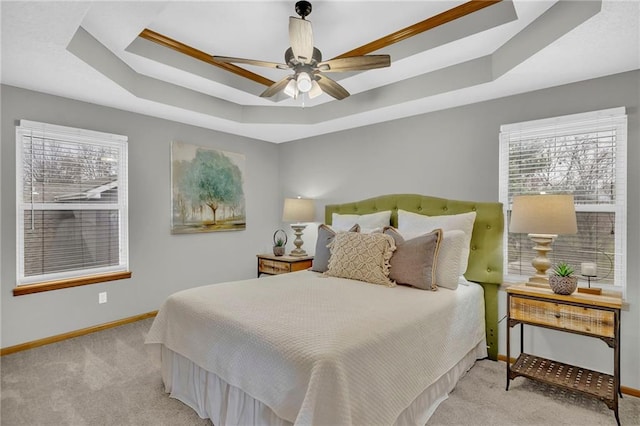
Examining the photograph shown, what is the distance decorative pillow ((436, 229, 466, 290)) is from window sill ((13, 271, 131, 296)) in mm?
3140

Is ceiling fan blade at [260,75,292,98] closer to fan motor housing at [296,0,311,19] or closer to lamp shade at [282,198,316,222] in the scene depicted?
fan motor housing at [296,0,311,19]

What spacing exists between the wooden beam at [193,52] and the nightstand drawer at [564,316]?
300 centimetres

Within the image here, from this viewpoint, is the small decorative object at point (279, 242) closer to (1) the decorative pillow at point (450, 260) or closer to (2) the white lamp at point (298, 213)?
(2) the white lamp at point (298, 213)

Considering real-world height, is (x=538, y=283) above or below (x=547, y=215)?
below

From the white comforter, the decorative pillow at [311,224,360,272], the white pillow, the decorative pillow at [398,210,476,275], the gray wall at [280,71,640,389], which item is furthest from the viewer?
the white pillow

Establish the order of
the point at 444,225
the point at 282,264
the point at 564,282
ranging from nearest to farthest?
the point at 564,282
the point at 444,225
the point at 282,264

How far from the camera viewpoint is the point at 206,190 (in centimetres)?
425

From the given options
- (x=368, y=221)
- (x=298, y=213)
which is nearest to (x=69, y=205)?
(x=298, y=213)

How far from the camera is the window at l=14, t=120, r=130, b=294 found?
2.98m

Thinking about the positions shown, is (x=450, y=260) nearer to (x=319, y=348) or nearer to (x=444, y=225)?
(x=444, y=225)

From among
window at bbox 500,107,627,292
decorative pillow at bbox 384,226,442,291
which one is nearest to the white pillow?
decorative pillow at bbox 384,226,442,291

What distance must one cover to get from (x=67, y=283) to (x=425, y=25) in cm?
382

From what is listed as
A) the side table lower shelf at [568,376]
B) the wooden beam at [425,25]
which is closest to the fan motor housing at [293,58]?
the wooden beam at [425,25]

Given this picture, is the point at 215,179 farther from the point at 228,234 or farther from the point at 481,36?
Result: the point at 481,36
